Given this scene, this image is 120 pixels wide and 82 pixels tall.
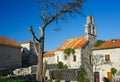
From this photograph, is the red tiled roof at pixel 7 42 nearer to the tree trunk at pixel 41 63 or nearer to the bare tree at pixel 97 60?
the bare tree at pixel 97 60

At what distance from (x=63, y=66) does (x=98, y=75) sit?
22.3 feet

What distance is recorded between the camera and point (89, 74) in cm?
3981

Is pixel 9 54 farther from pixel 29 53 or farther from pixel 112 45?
pixel 112 45

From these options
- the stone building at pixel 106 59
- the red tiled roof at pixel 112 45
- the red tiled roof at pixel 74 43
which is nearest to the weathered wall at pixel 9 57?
the red tiled roof at pixel 74 43

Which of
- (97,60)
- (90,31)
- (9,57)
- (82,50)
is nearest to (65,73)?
(82,50)

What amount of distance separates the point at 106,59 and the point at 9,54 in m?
18.4

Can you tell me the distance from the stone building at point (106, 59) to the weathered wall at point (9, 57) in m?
15.6

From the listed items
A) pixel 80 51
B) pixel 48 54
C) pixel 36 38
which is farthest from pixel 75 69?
pixel 36 38

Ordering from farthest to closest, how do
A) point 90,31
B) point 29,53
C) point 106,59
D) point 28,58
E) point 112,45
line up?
1. point 29,53
2. point 28,58
3. point 90,31
4. point 106,59
5. point 112,45

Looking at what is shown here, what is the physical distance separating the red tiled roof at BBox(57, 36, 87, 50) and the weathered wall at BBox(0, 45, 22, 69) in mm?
8887

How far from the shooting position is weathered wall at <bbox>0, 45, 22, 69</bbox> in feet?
130

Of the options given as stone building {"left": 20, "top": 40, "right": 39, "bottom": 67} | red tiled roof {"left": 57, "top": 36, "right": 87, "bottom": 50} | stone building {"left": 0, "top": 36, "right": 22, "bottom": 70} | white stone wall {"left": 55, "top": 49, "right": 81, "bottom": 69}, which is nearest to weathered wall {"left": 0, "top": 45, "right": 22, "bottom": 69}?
stone building {"left": 0, "top": 36, "right": 22, "bottom": 70}

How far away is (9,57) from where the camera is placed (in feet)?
135

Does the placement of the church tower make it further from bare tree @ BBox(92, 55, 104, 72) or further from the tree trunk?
the tree trunk
